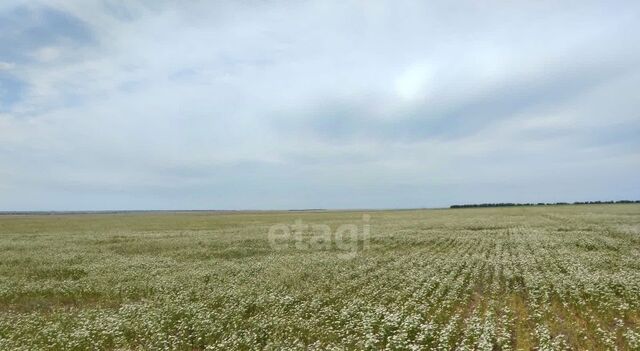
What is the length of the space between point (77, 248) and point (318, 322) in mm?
32384

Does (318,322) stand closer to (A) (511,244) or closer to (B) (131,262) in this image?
(B) (131,262)

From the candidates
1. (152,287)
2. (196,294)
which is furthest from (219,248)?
(196,294)

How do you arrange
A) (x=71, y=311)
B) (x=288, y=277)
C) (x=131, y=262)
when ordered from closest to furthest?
(x=71, y=311) → (x=288, y=277) → (x=131, y=262)

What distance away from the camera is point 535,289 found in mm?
17484

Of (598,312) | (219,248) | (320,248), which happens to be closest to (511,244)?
(320,248)

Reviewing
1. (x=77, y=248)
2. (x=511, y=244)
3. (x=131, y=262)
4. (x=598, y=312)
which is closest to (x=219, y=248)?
(x=131, y=262)

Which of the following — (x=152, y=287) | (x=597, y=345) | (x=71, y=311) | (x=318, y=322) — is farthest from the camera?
(x=152, y=287)

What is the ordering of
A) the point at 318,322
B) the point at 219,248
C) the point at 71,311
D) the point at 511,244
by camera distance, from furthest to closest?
the point at 219,248 < the point at 511,244 < the point at 71,311 < the point at 318,322

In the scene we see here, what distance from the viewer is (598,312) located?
45.6 ft

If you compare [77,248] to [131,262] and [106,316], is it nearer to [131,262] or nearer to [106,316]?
[131,262]

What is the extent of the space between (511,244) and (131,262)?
28.7 m

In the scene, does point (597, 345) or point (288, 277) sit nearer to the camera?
point (597, 345)

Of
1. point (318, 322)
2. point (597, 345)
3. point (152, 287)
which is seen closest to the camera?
point (597, 345)

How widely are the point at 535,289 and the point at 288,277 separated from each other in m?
11.2
